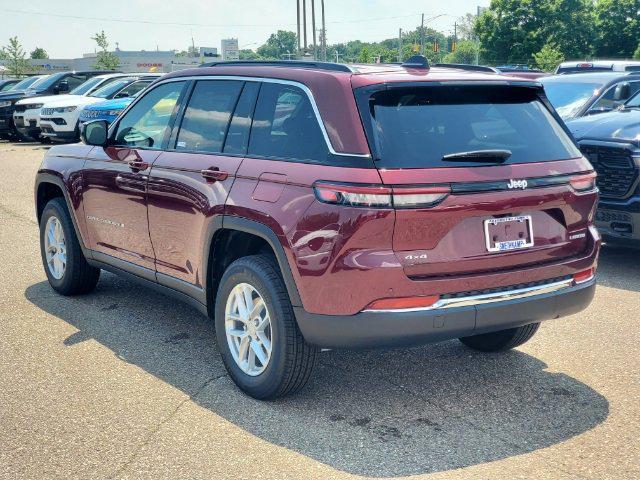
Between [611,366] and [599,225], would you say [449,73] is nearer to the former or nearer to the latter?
[611,366]

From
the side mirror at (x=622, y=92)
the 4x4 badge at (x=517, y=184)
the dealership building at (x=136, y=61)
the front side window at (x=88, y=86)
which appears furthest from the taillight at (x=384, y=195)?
the dealership building at (x=136, y=61)

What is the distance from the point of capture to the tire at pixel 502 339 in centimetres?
505

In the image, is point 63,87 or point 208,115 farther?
point 63,87

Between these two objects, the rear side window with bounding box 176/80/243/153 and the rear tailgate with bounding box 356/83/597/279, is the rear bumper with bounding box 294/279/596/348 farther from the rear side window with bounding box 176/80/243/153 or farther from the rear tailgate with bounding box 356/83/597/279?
the rear side window with bounding box 176/80/243/153

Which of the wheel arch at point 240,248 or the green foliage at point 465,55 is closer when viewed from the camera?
the wheel arch at point 240,248

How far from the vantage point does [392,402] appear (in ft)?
14.6

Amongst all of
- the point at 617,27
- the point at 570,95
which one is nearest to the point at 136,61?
the point at 617,27

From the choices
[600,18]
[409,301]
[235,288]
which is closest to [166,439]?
[235,288]

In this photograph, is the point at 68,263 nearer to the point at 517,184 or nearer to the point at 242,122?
the point at 242,122

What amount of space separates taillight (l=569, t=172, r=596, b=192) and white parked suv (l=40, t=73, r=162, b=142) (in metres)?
16.7

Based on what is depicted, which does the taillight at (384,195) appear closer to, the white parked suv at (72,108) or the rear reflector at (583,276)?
the rear reflector at (583,276)

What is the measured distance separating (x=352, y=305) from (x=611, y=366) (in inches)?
79.3

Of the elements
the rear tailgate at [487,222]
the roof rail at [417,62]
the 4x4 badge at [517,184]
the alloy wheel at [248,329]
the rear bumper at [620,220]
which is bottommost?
the rear bumper at [620,220]

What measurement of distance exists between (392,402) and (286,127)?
158 cm
